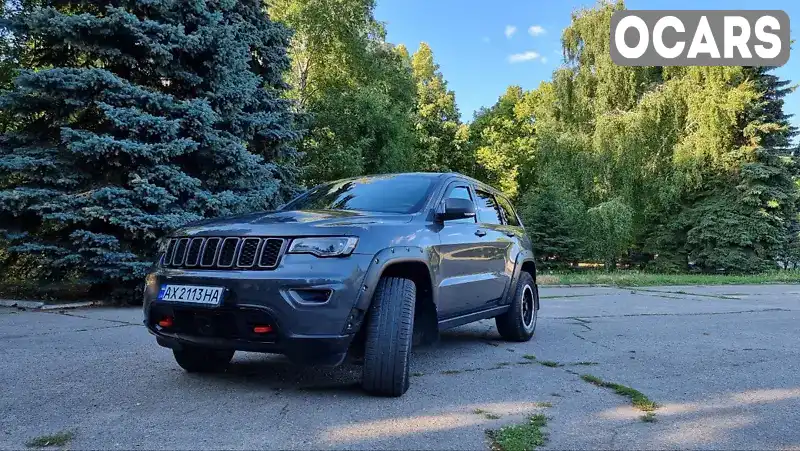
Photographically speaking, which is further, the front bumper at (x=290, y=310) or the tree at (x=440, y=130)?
the tree at (x=440, y=130)

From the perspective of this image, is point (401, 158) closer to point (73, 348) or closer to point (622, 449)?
point (73, 348)

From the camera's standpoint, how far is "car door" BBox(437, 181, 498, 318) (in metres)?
4.27

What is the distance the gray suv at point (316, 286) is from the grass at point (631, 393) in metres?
1.13

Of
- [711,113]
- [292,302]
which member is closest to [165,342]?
[292,302]

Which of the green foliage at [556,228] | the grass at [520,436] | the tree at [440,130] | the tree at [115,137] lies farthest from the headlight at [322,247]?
the tree at [440,130]

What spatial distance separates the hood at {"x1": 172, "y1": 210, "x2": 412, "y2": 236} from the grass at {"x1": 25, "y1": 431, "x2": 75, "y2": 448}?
4.39ft

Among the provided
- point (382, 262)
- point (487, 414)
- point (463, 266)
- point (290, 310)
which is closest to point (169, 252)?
point (290, 310)

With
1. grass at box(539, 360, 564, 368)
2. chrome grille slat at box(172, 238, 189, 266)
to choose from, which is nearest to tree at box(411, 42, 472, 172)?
grass at box(539, 360, 564, 368)

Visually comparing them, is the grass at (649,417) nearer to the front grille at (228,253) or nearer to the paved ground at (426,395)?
the paved ground at (426,395)

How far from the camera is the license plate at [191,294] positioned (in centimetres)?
331

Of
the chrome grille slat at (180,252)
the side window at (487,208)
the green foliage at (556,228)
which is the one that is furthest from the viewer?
the green foliage at (556,228)

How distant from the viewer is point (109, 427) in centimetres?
295

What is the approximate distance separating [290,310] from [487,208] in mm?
2865

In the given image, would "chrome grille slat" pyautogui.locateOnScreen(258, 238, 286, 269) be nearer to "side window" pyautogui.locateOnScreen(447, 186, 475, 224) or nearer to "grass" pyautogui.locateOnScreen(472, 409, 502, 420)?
"grass" pyautogui.locateOnScreen(472, 409, 502, 420)
